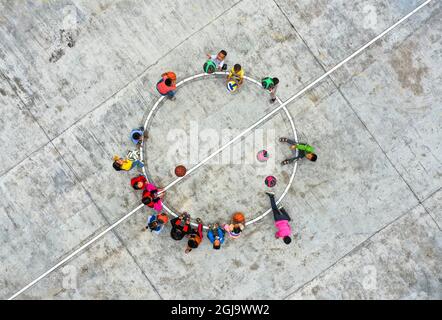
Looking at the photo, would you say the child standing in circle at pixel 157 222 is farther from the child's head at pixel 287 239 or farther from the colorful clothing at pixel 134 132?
the child's head at pixel 287 239

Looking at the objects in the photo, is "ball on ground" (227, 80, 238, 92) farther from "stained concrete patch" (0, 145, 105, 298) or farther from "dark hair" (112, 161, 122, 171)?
"stained concrete patch" (0, 145, 105, 298)

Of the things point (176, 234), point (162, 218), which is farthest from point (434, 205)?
point (162, 218)

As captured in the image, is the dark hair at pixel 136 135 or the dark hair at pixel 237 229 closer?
the dark hair at pixel 237 229

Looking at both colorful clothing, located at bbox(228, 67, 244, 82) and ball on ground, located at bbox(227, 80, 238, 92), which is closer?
colorful clothing, located at bbox(228, 67, 244, 82)

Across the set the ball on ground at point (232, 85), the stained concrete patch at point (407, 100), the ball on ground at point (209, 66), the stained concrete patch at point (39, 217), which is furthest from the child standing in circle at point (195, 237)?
the stained concrete patch at point (407, 100)

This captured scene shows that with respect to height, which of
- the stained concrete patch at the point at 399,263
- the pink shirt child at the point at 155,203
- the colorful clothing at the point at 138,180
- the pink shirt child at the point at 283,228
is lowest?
the stained concrete patch at the point at 399,263

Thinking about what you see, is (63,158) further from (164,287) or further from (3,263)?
(164,287)

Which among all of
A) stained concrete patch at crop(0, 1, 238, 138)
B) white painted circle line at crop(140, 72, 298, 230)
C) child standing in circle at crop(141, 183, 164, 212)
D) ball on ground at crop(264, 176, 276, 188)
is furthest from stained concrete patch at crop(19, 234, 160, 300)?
ball on ground at crop(264, 176, 276, 188)
